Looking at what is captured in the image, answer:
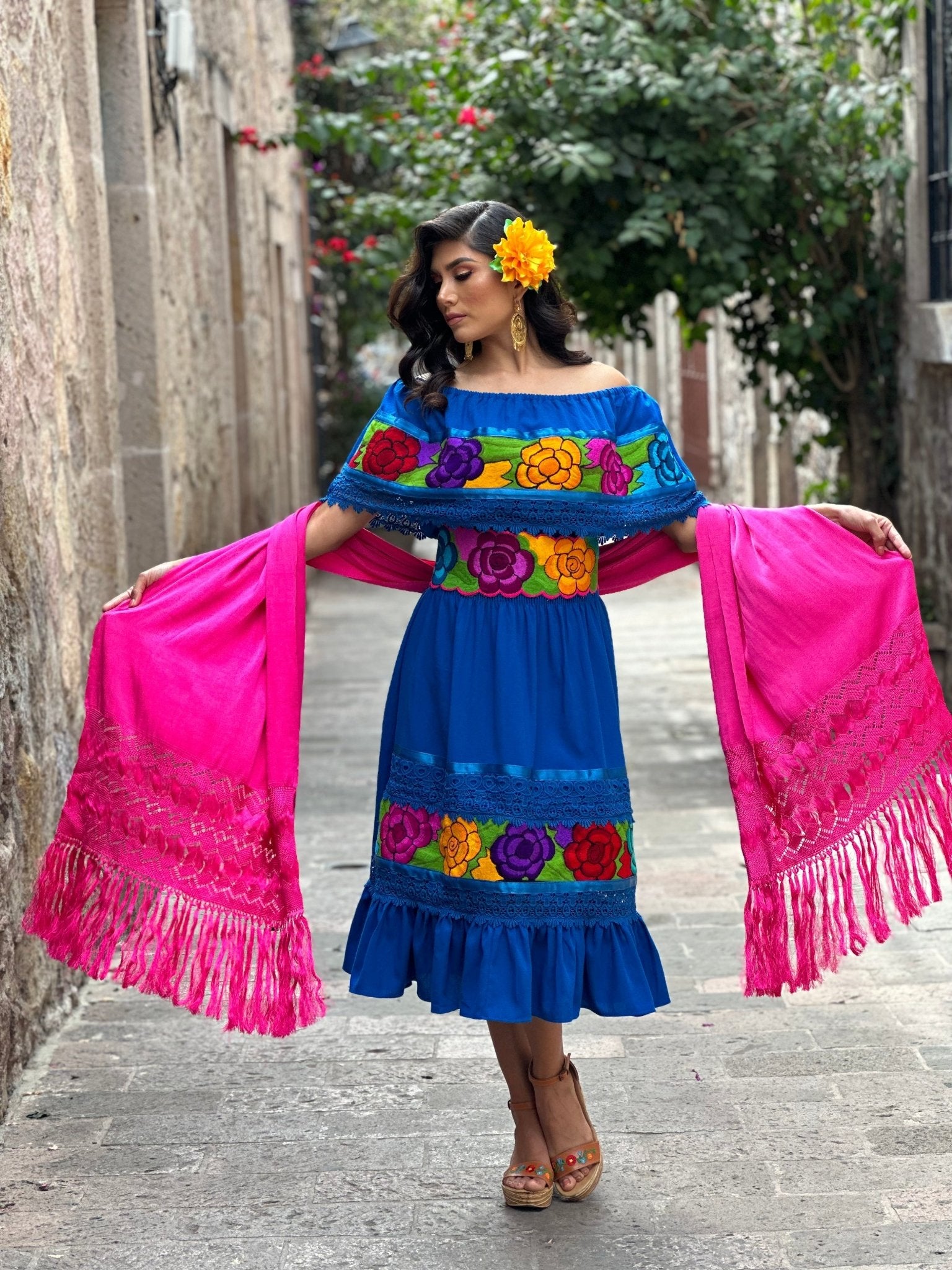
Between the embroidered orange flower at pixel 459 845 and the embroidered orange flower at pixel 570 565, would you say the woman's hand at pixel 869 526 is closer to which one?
the embroidered orange flower at pixel 570 565

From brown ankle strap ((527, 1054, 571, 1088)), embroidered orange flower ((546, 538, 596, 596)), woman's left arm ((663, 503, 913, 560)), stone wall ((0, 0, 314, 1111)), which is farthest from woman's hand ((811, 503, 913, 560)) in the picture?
stone wall ((0, 0, 314, 1111))

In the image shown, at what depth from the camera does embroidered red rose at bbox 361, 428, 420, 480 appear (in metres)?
3.01

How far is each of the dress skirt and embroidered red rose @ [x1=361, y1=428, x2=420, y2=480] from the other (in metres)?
0.23

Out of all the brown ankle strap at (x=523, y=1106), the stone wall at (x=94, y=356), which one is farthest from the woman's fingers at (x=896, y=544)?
the stone wall at (x=94, y=356)

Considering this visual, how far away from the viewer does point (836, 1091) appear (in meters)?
3.51

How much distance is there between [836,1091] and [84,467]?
8.47 ft

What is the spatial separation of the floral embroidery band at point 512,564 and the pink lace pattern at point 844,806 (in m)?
0.46

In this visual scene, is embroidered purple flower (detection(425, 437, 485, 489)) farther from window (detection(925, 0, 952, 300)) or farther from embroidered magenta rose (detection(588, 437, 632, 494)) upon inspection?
window (detection(925, 0, 952, 300))

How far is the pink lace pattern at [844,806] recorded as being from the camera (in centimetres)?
306

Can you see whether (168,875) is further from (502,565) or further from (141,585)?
(502,565)

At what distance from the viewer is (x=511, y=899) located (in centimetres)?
293

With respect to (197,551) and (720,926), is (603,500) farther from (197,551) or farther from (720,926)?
(197,551)

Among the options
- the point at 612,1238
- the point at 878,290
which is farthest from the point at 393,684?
the point at 878,290

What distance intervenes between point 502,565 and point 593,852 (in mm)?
524
